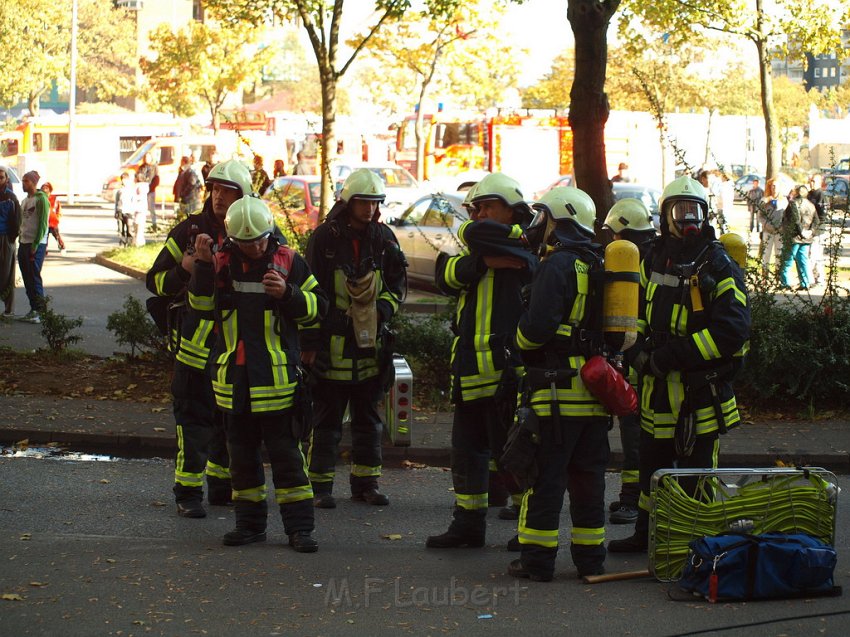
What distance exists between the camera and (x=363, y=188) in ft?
23.7

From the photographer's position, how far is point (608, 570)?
6242mm

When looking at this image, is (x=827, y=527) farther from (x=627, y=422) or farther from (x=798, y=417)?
(x=798, y=417)

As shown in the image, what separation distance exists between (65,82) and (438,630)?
2054 inches

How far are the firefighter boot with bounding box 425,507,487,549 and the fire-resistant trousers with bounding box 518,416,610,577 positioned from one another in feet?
2.11

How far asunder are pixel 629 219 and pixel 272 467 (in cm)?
255

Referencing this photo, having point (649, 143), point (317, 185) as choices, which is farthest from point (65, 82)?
point (317, 185)

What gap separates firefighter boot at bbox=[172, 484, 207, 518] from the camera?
7160 millimetres

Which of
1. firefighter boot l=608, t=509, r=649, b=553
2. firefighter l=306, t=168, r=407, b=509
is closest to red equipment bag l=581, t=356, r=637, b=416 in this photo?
firefighter boot l=608, t=509, r=649, b=553

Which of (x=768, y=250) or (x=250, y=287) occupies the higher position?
(x=250, y=287)

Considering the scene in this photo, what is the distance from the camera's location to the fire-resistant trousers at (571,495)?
232 inches

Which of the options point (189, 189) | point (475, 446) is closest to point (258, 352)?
point (475, 446)

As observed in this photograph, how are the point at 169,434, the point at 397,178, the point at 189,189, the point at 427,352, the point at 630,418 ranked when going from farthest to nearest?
1. the point at 397,178
2. the point at 189,189
3. the point at 427,352
4. the point at 169,434
5. the point at 630,418

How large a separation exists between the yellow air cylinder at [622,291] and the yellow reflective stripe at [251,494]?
204cm

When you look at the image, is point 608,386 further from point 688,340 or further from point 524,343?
point 688,340
